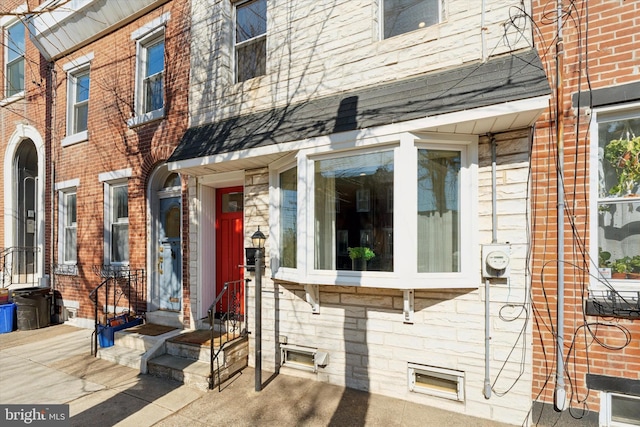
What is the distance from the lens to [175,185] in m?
6.50

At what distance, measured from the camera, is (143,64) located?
680cm

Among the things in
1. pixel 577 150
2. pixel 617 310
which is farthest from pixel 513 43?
pixel 617 310

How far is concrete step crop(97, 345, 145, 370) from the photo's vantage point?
4.94 m

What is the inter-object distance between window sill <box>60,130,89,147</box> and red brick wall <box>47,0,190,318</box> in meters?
0.10

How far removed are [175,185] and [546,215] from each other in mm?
6303

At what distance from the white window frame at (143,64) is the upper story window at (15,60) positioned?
5.20 meters

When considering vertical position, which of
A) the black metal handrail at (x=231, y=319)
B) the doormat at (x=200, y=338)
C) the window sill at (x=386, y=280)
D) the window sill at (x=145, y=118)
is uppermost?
the window sill at (x=145, y=118)

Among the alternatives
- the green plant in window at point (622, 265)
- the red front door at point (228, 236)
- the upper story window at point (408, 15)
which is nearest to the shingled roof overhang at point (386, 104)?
the upper story window at point (408, 15)

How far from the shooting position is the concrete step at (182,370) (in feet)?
13.9

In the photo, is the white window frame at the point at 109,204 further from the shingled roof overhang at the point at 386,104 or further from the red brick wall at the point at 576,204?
the red brick wall at the point at 576,204

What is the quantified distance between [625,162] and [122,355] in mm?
7232

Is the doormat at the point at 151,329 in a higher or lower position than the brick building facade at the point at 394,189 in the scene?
lower

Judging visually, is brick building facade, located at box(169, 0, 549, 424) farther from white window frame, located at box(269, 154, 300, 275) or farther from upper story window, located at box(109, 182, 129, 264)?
upper story window, located at box(109, 182, 129, 264)

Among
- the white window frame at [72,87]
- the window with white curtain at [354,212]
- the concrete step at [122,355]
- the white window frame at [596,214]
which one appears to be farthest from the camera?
the white window frame at [72,87]
